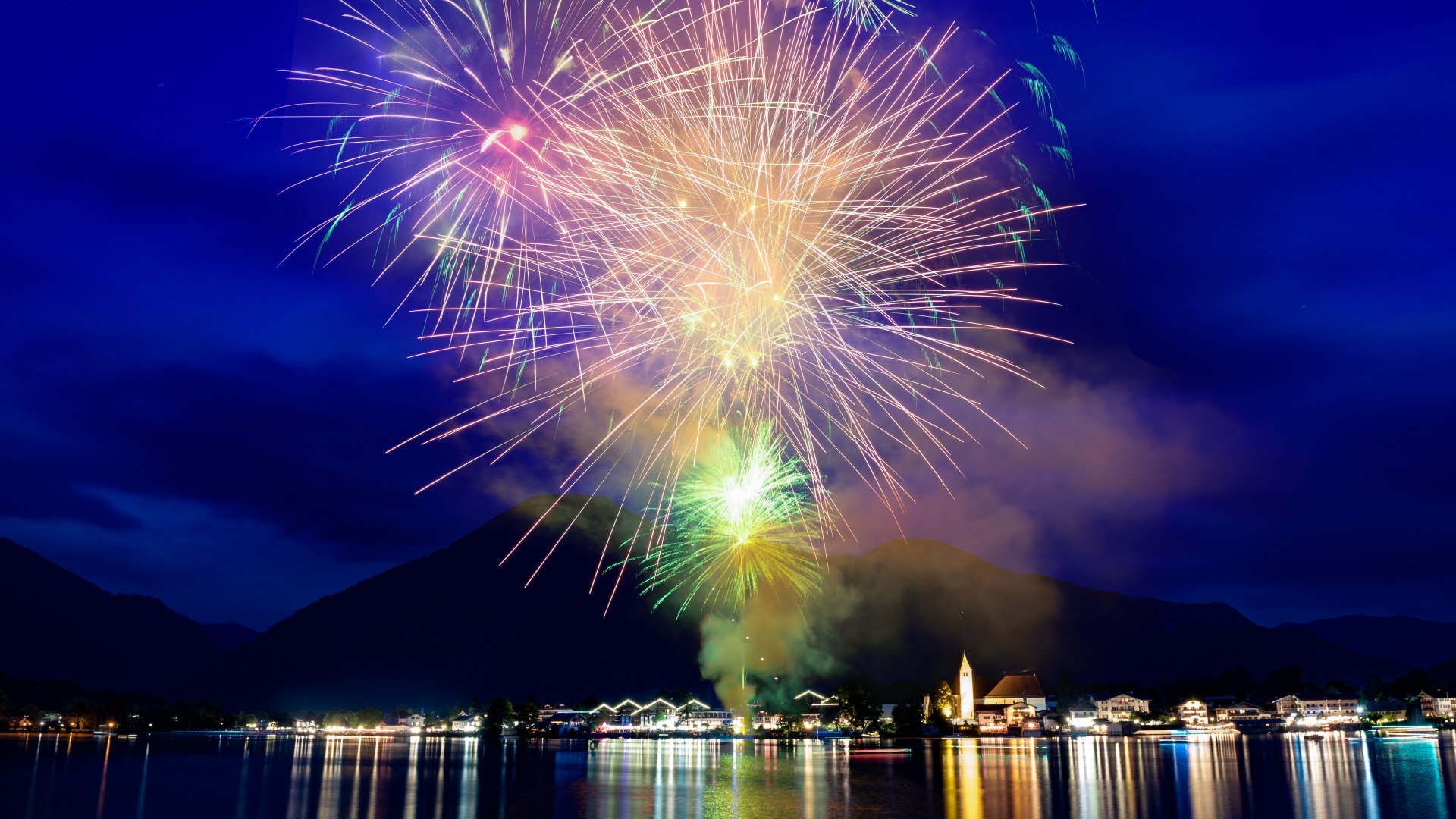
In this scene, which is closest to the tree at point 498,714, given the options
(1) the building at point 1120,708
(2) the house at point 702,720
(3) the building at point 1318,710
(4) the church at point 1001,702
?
(2) the house at point 702,720

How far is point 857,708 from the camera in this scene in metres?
150

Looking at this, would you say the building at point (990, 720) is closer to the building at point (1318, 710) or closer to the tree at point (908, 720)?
the tree at point (908, 720)

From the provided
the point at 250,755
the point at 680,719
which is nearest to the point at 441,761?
the point at 250,755

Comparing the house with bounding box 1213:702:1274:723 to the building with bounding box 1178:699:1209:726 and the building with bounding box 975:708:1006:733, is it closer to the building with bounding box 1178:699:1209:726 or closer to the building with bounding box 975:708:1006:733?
the building with bounding box 1178:699:1209:726

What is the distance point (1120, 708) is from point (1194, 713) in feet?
48.9

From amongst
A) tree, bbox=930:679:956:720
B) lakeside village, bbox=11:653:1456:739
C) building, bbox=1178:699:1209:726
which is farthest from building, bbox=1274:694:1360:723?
tree, bbox=930:679:956:720

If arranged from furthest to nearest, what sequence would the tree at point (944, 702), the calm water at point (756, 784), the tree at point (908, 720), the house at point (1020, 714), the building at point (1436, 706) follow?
the house at point (1020, 714) → the building at point (1436, 706) → the tree at point (944, 702) → the tree at point (908, 720) → the calm water at point (756, 784)

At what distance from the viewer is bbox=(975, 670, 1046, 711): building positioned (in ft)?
573

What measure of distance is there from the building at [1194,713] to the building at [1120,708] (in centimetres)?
628

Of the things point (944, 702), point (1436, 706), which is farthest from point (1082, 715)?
point (1436, 706)

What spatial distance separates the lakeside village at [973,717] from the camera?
507ft

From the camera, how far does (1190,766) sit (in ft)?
226

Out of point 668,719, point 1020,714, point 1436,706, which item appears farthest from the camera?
point 668,719

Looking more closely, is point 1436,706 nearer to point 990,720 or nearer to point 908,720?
point 990,720
